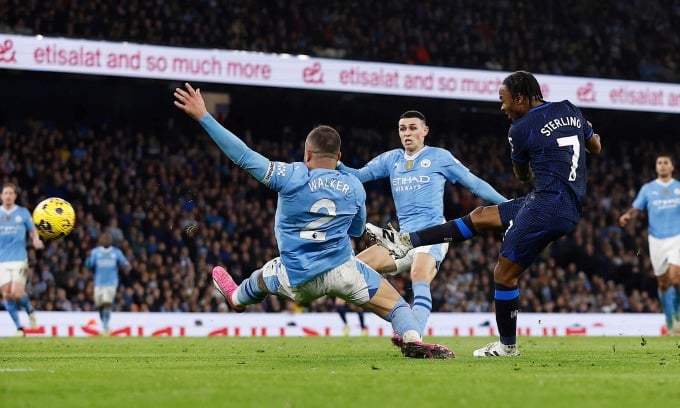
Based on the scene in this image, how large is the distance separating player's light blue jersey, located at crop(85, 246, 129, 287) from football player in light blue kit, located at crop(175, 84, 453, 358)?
11.7m

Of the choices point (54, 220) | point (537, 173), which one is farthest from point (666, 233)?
point (54, 220)

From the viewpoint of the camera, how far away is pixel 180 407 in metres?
4.95

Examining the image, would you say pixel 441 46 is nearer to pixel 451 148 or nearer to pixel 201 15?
pixel 451 148

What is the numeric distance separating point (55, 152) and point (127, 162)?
1.66 m

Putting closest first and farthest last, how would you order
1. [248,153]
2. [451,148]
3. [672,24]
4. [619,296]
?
[248,153] < [619,296] < [451,148] < [672,24]

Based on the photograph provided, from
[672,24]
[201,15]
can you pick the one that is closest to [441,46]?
[201,15]

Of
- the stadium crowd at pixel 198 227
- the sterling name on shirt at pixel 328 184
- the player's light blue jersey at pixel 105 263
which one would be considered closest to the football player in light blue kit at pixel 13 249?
the player's light blue jersey at pixel 105 263

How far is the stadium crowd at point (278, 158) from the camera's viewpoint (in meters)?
22.5

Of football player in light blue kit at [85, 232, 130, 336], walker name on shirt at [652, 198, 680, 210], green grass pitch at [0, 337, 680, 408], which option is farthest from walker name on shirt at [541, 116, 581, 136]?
football player in light blue kit at [85, 232, 130, 336]

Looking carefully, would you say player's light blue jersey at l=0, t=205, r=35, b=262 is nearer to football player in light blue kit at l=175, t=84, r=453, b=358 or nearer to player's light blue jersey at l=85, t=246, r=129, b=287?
player's light blue jersey at l=85, t=246, r=129, b=287

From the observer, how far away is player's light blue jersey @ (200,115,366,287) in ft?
26.3

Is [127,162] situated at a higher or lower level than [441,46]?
lower

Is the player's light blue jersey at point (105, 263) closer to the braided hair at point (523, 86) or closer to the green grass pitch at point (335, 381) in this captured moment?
the green grass pitch at point (335, 381)

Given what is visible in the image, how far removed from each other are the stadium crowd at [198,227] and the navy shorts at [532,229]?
Answer: 44.3ft
